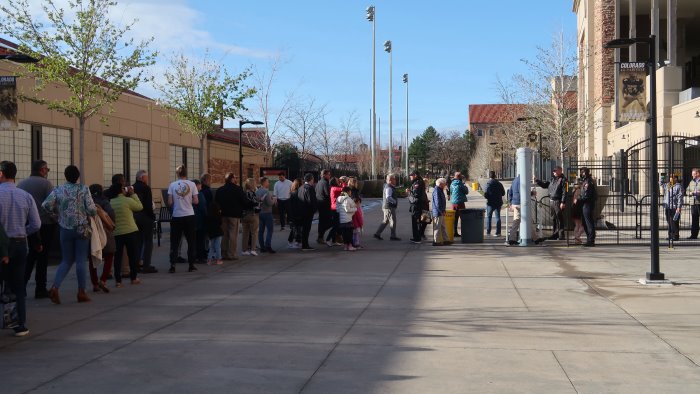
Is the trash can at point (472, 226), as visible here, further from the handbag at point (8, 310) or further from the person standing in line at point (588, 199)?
the handbag at point (8, 310)

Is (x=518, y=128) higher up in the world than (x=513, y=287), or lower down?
higher up

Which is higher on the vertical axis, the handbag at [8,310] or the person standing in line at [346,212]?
the person standing in line at [346,212]

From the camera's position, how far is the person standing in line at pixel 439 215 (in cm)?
1702

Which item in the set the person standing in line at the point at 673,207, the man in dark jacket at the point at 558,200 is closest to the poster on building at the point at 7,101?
the man in dark jacket at the point at 558,200

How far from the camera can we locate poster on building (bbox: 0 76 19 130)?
462 inches

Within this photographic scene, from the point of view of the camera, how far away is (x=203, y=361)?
6.54 meters

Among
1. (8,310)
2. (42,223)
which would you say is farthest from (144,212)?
(8,310)

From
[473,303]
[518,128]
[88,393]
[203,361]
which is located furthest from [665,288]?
[518,128]

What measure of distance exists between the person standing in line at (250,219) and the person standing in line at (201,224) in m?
1.06

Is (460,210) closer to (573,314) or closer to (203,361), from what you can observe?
(573,314)

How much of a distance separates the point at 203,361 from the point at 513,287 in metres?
5.90

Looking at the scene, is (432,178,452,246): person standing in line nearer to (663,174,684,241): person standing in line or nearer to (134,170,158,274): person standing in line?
(663,174,684,241): person standing in line

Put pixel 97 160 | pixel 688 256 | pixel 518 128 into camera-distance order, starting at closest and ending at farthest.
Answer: pixel 688 256
pixel 97 160
pixel 518 128

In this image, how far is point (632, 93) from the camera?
A: 1315 cm
